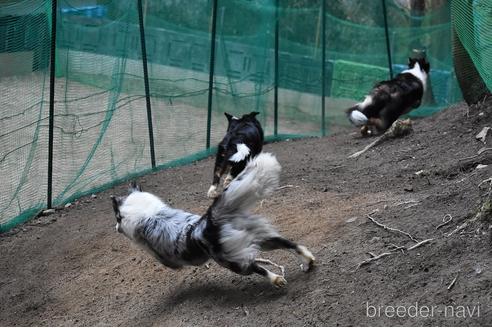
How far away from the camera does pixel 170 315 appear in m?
5.97

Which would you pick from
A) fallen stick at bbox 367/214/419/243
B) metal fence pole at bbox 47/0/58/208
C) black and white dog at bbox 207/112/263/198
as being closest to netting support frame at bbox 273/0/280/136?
black and white dog at bbox 207/112/263/198

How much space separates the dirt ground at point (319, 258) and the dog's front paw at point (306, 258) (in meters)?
0.07

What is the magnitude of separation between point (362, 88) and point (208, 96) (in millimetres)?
Answer: 3899

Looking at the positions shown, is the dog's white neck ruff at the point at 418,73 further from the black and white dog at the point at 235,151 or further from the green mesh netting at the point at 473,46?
the black and white dog at the point at 235,151

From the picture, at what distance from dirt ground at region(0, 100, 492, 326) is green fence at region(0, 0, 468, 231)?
0.56 metres

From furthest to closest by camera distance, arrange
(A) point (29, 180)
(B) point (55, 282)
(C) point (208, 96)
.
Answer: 1. (C) point (208, 96)
2. (A) point (29, 180)
3. (B) point (55, 282)

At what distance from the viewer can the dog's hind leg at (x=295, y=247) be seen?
569 cm

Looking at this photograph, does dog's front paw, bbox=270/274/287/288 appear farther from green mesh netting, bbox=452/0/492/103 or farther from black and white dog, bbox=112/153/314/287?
green mesh netting, bbox=452/0/492/103

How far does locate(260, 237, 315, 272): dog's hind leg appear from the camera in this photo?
569 centimetres

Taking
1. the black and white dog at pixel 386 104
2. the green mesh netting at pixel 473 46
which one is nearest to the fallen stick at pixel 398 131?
the green mesh netting at pixel 473 46

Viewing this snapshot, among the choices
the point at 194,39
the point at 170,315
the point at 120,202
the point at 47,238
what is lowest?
the point at 47,238

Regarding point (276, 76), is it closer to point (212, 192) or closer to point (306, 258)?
point (212, 192)

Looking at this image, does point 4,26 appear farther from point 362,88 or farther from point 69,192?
point 362,88

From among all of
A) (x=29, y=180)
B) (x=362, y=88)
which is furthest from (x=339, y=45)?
(x=29, y=180)
